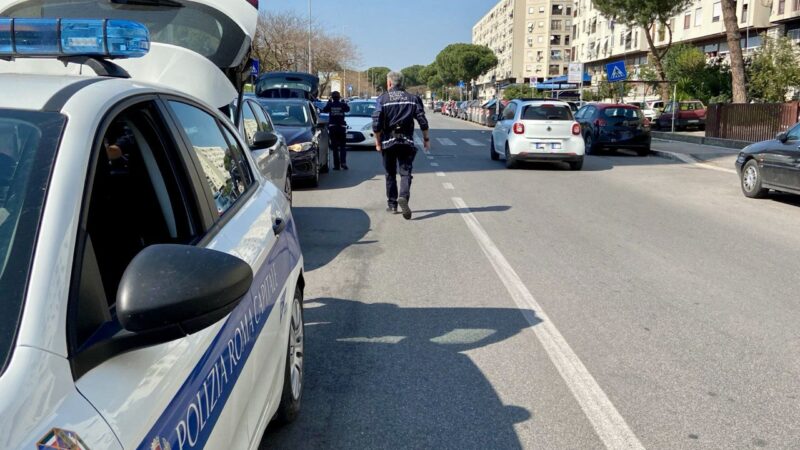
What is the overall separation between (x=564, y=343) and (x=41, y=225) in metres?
3.73

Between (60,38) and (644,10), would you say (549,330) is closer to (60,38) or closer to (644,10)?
(60,38)

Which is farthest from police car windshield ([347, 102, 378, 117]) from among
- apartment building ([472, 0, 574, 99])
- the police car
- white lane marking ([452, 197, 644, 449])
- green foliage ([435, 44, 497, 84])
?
green foliage ([435, 44, 497, 84])

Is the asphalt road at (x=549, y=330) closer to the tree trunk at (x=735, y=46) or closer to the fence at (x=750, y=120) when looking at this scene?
the fence at (x=750, y=120)

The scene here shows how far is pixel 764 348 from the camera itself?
4.63 m

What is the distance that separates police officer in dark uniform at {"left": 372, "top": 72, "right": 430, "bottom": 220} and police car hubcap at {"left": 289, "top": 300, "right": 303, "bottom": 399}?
18.8 ft

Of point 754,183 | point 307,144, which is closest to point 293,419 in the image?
point 307,144

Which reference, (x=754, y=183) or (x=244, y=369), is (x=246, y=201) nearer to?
(x=244, y=369)

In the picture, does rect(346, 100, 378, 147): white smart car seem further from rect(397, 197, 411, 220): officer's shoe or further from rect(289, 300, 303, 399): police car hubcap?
rect(289, 300, 303, 399): police car hubcap

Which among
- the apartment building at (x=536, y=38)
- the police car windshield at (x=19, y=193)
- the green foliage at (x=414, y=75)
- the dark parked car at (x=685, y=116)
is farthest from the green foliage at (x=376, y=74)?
the police car windshield at (x=19, y=193)

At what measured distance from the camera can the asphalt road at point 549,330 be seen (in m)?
3.53

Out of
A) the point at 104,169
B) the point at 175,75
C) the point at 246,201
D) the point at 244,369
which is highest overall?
the point at 175,75

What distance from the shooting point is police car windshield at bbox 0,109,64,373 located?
1.52m

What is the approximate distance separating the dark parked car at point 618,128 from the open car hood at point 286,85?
446 inches

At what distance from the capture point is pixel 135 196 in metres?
2.43
